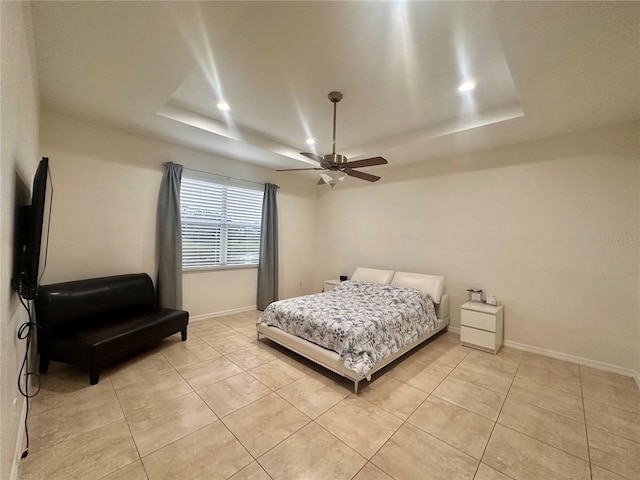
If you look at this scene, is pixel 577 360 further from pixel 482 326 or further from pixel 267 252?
pixel 267 252

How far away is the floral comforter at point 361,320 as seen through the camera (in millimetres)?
2484

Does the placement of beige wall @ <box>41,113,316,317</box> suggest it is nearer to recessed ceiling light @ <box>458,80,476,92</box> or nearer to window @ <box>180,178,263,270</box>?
window @ <box>180,178,263,270</box>

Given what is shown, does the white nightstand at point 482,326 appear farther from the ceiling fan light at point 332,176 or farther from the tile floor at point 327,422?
the ceiling fan light at point 332,176

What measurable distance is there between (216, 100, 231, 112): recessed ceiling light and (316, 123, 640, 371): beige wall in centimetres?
294

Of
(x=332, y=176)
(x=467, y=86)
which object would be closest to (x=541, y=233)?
(x=467, y=86)

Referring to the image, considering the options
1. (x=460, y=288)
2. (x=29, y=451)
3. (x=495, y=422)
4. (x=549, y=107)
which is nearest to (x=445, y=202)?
(x=460, y=288)

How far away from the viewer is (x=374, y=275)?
445 cm

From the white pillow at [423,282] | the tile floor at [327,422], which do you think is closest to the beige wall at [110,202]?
the tile floor at [327,422]

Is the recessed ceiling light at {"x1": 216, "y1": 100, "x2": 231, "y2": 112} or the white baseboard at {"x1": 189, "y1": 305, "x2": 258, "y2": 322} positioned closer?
the recessed ceiling light at {"x1": 216, "y1": 100, "x2": 231, "y2": 112}

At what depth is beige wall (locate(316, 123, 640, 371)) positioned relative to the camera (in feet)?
9.13

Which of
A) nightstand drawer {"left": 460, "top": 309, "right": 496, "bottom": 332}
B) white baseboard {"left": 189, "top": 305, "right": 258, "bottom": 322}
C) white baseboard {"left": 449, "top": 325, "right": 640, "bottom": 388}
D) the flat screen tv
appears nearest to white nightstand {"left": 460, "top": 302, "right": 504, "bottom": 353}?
nightstand drawer {"left": 460, "top": 309, "right": 496, "bottom": 332}

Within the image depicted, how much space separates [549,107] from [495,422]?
291 cm

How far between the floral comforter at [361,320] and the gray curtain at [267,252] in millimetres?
1430

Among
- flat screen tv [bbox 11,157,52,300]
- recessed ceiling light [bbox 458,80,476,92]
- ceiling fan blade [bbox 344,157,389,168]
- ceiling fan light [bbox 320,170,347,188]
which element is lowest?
flat screen tv [bbox 11,157,52,300]
